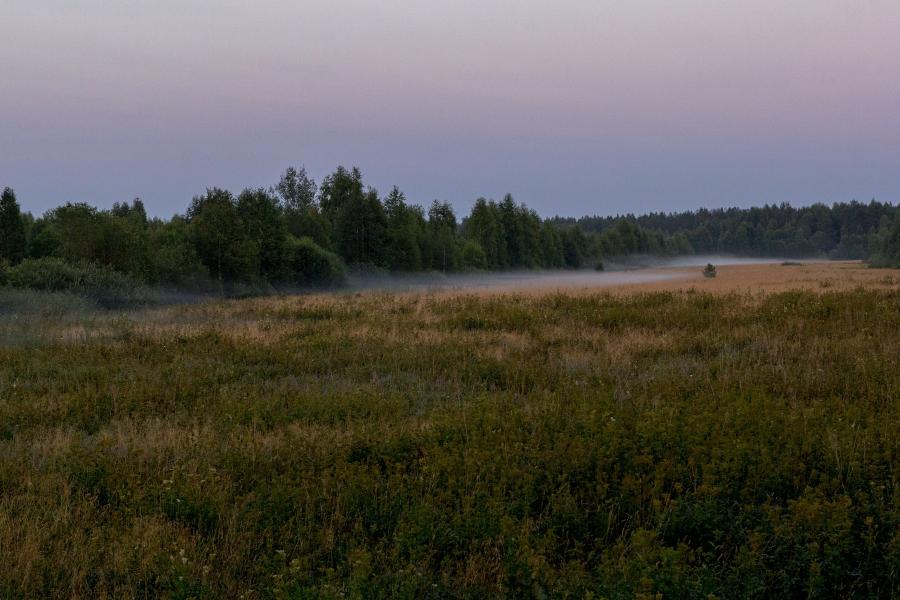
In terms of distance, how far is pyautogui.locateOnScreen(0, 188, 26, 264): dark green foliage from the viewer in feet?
158

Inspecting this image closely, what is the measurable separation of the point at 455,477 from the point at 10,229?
181 ft

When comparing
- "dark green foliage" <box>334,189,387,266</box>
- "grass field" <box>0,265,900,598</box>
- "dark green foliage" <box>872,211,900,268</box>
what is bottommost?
"grass field" <box>0,265,900,598</box>

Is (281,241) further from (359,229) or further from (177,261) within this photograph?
(359,229)

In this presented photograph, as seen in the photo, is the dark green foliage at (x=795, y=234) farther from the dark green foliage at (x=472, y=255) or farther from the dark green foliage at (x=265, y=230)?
Answer: the dark green foliage at (x=265, y=230)

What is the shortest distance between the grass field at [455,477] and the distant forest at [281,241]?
79.4 ft

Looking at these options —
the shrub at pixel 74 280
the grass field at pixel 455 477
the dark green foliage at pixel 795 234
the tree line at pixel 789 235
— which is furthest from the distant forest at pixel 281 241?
the dark green foliage at pixel 795 234

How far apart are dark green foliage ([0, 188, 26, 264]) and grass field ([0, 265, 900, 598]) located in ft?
145

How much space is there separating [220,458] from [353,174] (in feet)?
205

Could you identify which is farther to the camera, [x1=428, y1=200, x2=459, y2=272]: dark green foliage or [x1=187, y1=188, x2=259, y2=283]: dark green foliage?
[x1=428, y1=200, x2=459, y2=272]: dark green foliage

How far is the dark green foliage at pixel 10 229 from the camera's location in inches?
1898

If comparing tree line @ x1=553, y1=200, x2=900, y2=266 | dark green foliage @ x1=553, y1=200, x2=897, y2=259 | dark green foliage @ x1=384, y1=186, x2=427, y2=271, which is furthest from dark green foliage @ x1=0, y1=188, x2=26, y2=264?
dark green foliage @ x1=553, y1=200, x2=897, y2=259

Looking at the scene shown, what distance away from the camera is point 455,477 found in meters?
5.84

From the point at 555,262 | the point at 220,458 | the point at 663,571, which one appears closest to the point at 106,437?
the point at 220,458

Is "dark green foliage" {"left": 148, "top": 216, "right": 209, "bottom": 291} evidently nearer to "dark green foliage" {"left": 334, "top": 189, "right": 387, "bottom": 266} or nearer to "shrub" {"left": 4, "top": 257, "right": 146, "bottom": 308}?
"shrub" {"left": 4, "top": 257, "right": 146, "bottom": 308}
